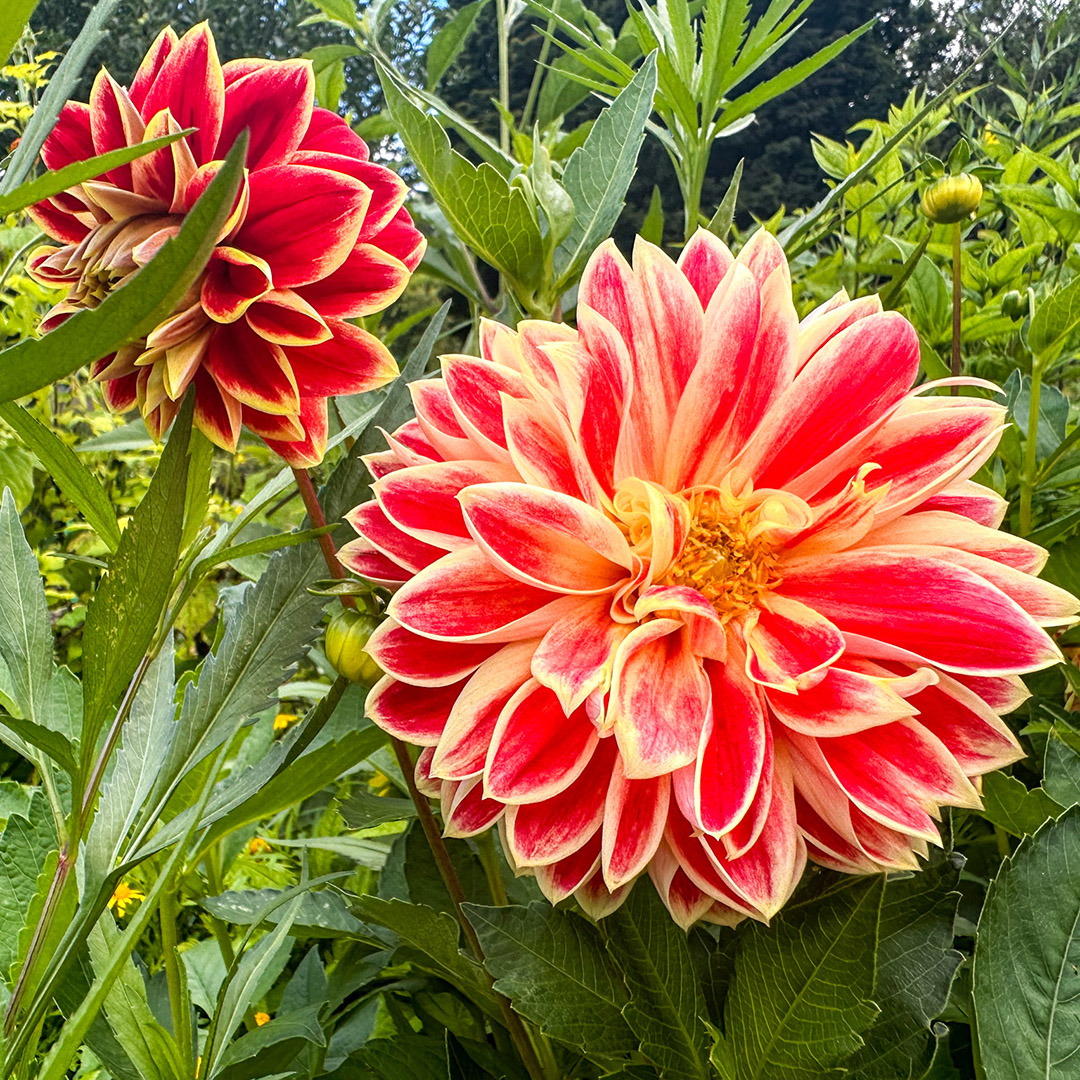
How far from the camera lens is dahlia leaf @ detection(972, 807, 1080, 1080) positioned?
0.27 m

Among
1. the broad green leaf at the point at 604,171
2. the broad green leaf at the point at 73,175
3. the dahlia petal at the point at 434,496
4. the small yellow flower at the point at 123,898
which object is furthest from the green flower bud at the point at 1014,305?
the small yellow flower at the point at 123,898

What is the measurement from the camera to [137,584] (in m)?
0.23

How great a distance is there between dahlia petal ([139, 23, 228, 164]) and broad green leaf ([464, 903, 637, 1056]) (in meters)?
0.25

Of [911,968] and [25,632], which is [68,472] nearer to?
[25,632]

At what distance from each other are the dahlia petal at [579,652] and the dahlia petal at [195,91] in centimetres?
19

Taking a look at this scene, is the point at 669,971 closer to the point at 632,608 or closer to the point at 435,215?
the point at 632,608

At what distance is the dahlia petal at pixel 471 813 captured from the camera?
27 centimetres

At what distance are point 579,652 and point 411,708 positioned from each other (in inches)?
2.1

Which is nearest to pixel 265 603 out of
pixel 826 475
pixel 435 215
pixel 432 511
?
pixel 432 511

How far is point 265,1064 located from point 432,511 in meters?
0.21

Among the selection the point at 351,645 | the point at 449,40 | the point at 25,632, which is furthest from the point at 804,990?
the point at 449,40

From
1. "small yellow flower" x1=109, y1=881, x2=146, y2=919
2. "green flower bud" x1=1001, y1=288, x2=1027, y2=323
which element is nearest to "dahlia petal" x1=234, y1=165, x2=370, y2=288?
"green flower bud" x1=1001, y1=288, x2=1027, y2=323

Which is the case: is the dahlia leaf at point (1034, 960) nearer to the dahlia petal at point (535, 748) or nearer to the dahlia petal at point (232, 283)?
the dahlia petal at point (535, 748)

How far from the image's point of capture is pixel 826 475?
0.96ft
